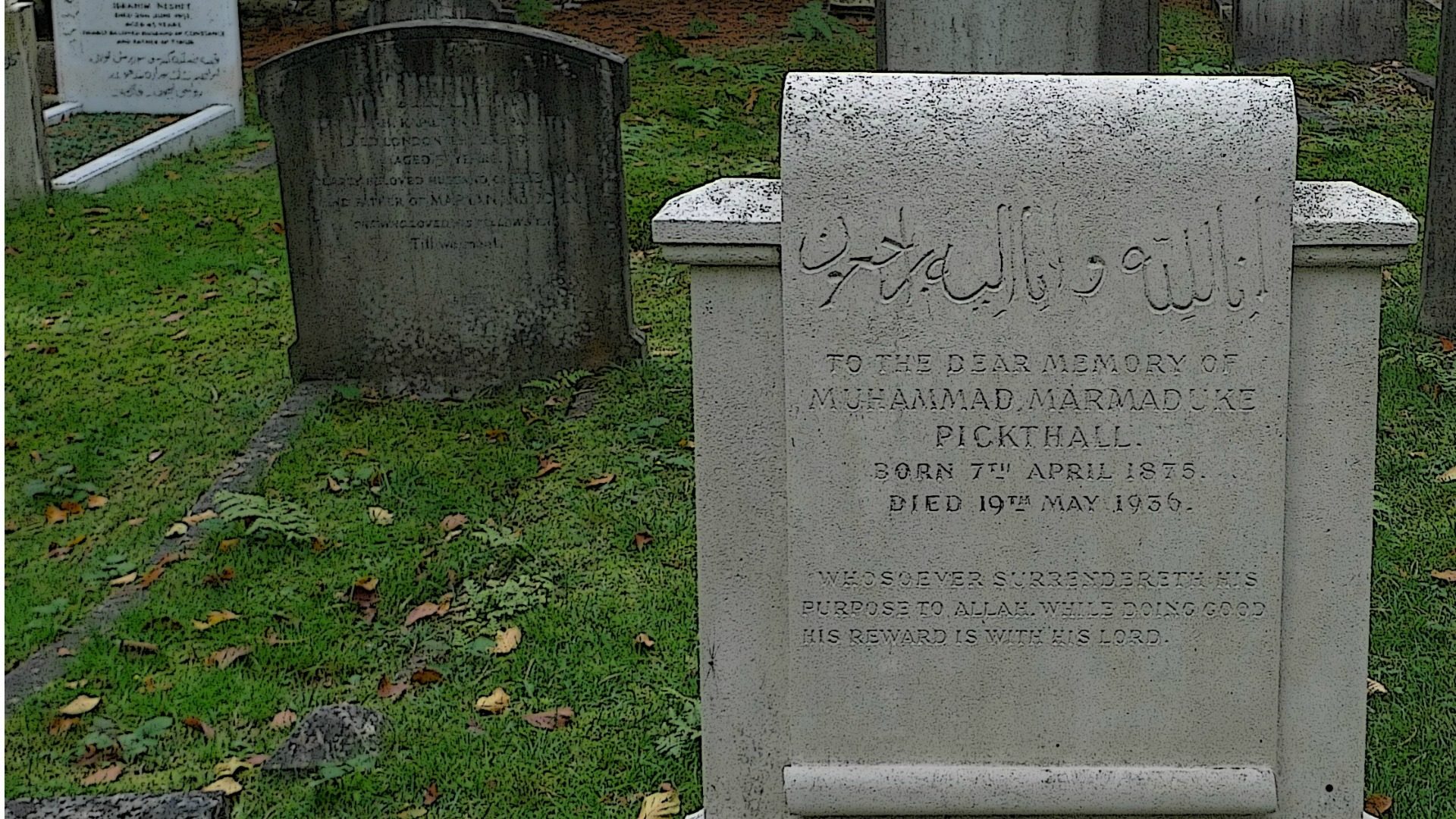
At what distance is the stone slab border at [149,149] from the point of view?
34.7ft

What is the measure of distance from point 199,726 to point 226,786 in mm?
382

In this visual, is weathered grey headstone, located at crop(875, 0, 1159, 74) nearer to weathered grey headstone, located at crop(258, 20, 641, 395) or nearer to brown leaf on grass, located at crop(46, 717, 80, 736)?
weathered grey headstone, located at crop(258, 20, 641, 395)

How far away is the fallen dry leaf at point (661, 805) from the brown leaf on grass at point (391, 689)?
2.90 feet

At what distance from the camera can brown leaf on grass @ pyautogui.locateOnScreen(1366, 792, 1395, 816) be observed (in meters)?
3.72

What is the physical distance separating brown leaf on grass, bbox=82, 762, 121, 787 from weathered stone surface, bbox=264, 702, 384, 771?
38 centimetres

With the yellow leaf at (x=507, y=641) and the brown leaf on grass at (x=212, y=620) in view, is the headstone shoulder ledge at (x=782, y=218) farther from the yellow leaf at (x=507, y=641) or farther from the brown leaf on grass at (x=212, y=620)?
the brown leaf on grass at (x=212, y=620)

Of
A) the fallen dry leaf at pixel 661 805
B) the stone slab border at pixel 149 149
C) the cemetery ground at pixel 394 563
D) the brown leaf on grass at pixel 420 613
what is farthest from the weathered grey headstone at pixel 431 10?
the fallen dry leaf at pixel 661 805

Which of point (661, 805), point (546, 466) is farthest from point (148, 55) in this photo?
point (661, 805)

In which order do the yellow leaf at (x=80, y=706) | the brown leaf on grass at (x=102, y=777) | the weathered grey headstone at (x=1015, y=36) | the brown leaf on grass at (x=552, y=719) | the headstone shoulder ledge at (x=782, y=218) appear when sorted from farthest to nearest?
the weathered grey headstone at (x=1015, y=36), the yellow leaf at (x=80, y=706), the brown leaf on grass at (x=552, y=719), the brown leaf on grass at (x=102, y=777), the headstone shoulder ledge at (x=782, y=218)

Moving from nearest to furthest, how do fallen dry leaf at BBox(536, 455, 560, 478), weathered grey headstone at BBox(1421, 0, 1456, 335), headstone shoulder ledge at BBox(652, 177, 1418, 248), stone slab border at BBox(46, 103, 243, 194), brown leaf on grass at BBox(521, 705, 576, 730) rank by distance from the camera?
headstone shoulder ledge at BBox(652, 177, 1418, 248) → brown leaf on grass at BBox(521, 705, 576, 730) → fallen dry leaf at BBox(536, 455, 560, 478) → weathered grey headstone at BBox(1421, 0, 1456, 335) → stone slab border at BBox(46, 103, 243, 194)

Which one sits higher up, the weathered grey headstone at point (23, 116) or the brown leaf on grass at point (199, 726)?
the weathered grey headstone at point (23, 116)

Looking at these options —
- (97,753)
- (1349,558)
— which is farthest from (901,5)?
(97,753)

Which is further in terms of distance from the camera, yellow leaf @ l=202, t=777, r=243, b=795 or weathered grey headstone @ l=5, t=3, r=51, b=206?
weathered grey headstone @ l=5, t=3, r=51, b=206

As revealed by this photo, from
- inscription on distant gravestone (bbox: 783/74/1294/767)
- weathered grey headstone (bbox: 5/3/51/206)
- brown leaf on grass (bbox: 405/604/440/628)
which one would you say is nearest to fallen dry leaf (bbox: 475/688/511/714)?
brown leaf on grass (bbox: 405/604/440/628)
